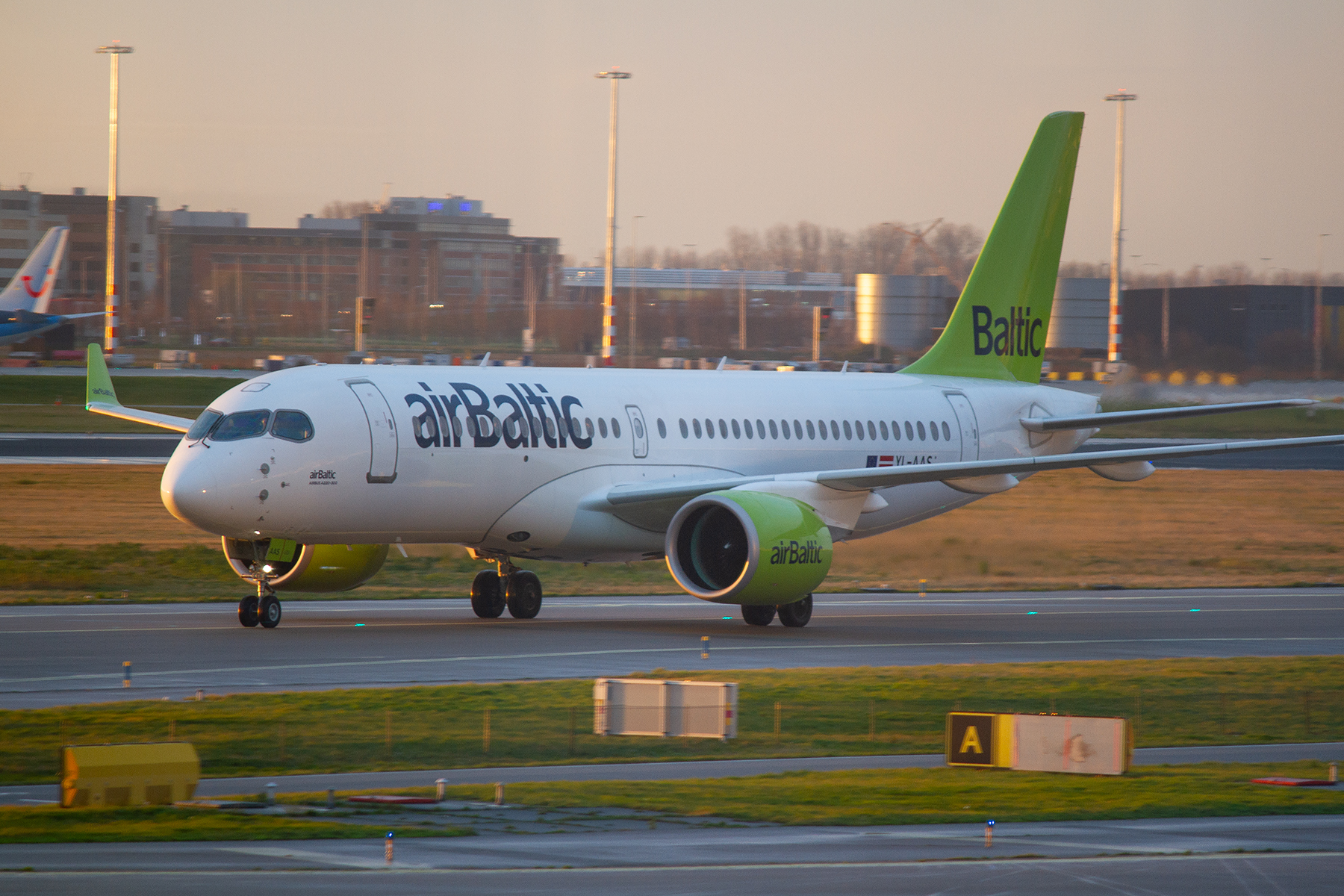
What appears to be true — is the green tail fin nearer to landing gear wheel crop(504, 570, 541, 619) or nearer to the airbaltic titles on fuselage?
the airbaltic titles on fuselage

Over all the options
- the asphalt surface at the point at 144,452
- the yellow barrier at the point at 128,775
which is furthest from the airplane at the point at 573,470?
the asphalt surface at the point at 144,452

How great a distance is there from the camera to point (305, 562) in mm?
29469

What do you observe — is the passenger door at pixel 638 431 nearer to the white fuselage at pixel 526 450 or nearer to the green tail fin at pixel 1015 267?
the white fuselage at pixel 526 450

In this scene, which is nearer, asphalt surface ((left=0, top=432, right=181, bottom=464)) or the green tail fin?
the green tail fin

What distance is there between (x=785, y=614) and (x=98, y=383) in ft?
42.1

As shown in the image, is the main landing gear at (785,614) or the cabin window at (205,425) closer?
the cabin window at (205,425)

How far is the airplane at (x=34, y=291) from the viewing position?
7212 centimetres

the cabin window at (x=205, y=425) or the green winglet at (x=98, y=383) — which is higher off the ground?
the green winglet at (x=98, y=383)

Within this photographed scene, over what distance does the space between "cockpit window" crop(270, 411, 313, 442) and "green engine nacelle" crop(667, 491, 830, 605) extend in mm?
6043

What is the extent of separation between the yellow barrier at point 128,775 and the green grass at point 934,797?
2.29 meters

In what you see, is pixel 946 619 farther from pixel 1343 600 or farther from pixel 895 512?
pixel 1343 600

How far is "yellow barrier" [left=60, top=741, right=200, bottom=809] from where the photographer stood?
45.8 ft

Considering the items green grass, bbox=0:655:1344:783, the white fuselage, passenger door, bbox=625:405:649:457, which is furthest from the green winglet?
green grass, bbox=0:655:1344:783

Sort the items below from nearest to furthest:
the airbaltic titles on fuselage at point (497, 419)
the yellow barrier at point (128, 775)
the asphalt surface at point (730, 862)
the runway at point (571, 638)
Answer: the asphalt surface at point (730, 862), the yellow barrier at point (128, 775), the runway at point (571, 638), the airbaltic titles on fuselage at point (497, 419)
